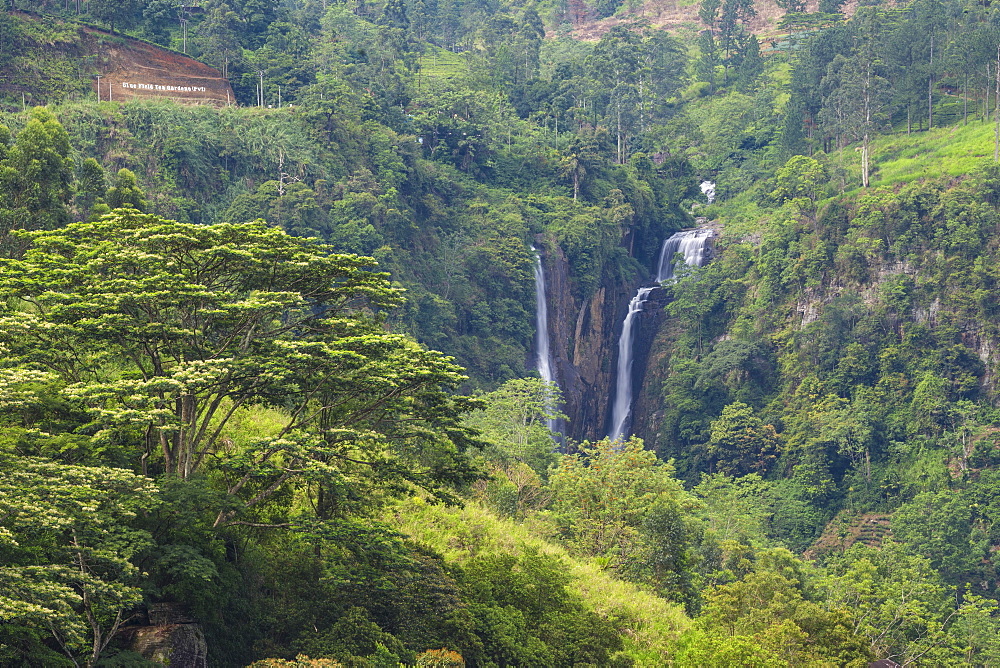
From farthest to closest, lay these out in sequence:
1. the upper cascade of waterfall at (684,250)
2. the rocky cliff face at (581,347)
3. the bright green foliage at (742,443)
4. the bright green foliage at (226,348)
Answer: the upper cascade of waterfall at (684,250), the rocky cliff face at (581,347), the bright green foliage at (742,443), the bright green foliage at (226,348)

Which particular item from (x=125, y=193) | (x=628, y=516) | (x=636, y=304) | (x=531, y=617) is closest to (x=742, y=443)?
(x=636, y=304)

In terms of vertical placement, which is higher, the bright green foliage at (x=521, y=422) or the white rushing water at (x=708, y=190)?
the white rushing water at (x=708, y=190)

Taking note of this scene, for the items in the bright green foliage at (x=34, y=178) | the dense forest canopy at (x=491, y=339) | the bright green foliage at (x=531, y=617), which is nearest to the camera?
the dense forest canopy at (x=491, y=339)

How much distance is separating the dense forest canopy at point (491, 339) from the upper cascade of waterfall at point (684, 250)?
85 centimetres

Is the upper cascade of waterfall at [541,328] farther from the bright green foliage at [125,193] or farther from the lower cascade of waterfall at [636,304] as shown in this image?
the bright green foliage at [125,193]

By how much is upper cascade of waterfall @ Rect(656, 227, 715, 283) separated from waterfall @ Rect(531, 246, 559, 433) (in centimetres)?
1040

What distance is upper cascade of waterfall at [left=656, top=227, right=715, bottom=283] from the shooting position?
67875 millimetres

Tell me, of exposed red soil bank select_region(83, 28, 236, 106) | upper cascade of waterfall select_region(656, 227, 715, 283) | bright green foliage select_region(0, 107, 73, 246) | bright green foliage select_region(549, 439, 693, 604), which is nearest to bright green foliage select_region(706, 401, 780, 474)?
upper cascade of waterfall select_region(656, 227, 715, 283)

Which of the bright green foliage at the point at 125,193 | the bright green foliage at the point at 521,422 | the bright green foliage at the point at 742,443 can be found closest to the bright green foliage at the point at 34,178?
the bright green foliage at the point at 125,193

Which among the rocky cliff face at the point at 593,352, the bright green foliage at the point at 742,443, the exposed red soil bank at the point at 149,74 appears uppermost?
the exposed red soil bank at the point at 149,74

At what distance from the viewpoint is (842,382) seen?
5819cm

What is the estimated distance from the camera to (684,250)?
225 ft

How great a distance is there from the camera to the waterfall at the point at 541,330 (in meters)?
58.4

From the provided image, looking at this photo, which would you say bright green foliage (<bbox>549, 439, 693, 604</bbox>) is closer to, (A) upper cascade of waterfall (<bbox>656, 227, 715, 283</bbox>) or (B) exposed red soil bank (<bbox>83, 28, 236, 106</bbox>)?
(B) exposed red soil bank (<bbox>83, 28, 236, 106</bbox>)
